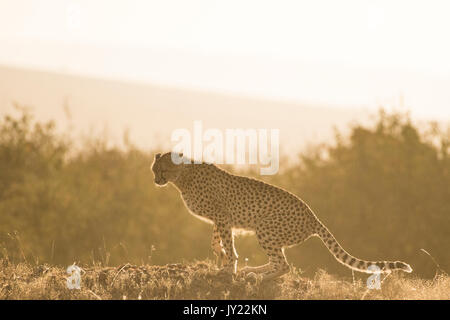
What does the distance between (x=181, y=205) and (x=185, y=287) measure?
19.6 meters

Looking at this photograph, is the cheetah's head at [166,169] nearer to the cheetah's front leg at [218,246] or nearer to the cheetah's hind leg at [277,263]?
the cheetah's front leg at [218,246]

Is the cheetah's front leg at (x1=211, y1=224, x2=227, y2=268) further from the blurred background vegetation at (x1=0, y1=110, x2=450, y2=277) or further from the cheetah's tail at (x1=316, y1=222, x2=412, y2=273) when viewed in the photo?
the blurred background vegetation at (x1=0, y1=110, x2=450, y2=277)

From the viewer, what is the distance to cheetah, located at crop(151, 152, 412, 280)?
8805 mm

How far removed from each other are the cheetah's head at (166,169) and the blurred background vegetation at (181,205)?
12.4 metres

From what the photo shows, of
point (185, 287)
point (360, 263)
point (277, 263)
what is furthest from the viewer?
point (277, 263)

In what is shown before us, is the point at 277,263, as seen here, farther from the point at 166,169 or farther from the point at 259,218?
the point at 166,169

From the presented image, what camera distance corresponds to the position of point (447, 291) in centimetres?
888

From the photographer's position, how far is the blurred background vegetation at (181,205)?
23.4 meters

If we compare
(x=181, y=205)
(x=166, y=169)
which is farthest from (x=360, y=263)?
(x=181, y=205)

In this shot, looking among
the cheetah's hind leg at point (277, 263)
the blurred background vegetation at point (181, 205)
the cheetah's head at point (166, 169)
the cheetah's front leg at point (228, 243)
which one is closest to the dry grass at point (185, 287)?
the cheetah's hind leg at point (277, 263)

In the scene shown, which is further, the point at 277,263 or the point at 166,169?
the point at 166,169

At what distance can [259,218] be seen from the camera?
8.91 m

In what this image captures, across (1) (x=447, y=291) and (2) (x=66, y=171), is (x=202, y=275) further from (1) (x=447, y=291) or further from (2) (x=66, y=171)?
(2) (x=66, y=171)
